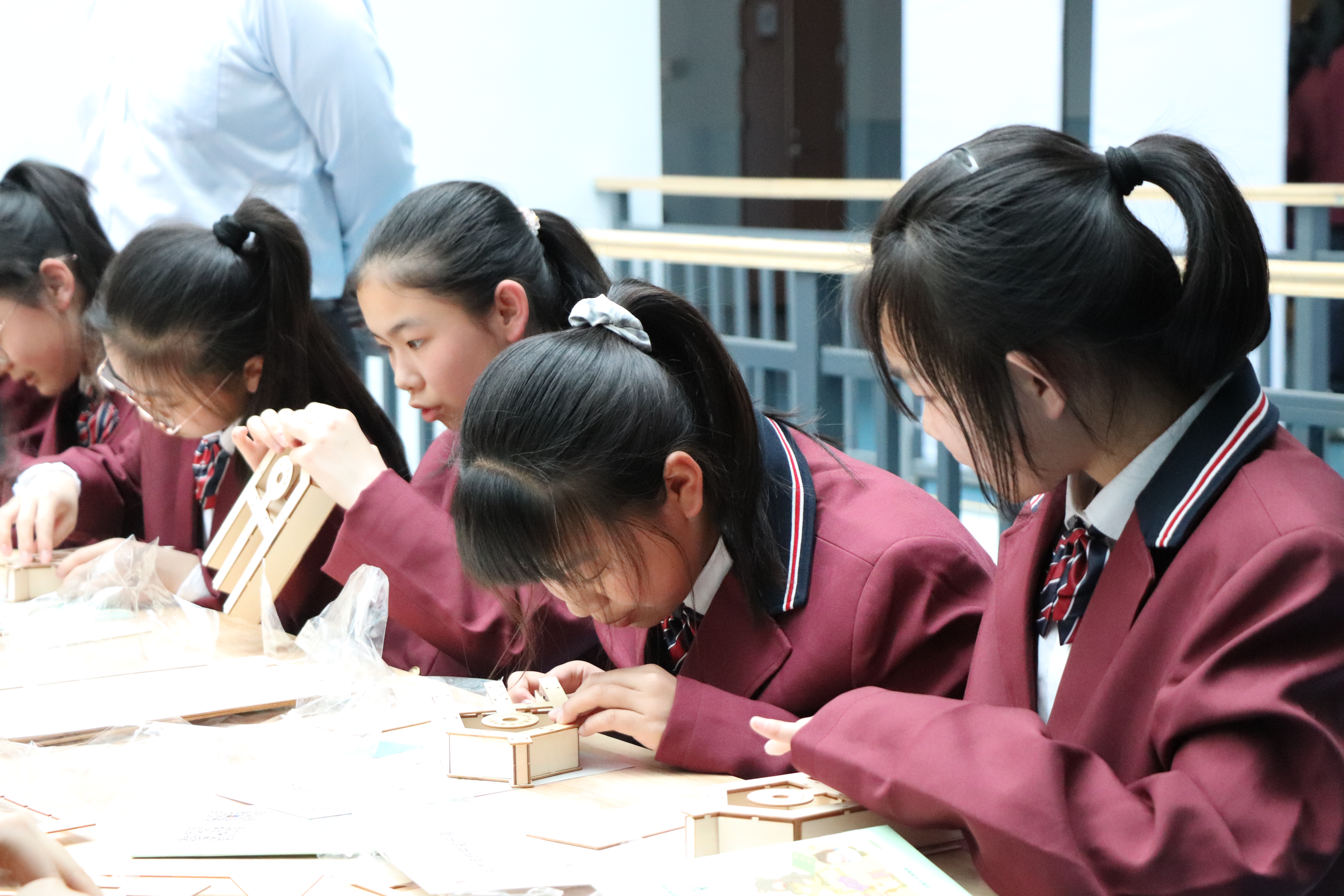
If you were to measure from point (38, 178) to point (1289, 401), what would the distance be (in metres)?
2.37

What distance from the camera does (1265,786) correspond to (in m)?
0.96

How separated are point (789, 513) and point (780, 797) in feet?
1.40

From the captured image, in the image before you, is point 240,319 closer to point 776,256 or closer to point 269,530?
point 269,530

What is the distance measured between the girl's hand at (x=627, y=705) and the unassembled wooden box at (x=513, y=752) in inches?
1.1

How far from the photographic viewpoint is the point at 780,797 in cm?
111

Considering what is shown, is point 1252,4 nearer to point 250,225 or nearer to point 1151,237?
point 250,225

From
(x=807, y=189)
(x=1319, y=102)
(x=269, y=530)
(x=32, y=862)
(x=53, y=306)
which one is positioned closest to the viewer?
(x=32, y=862)

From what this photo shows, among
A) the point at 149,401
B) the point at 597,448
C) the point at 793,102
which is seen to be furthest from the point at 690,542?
the point at 793,102

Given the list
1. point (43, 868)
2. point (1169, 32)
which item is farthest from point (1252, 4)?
point (43, 868)

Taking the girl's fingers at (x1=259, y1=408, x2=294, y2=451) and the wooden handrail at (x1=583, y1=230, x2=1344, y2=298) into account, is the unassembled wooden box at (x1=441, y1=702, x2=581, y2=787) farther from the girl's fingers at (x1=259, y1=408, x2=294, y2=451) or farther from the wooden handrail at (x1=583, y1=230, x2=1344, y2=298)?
the girl's fingers at (x1=259, y1=408, x2=294, y2=451)

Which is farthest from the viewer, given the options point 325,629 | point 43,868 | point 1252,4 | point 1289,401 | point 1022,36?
point 1022,36

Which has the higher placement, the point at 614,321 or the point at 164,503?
the point at 614,321

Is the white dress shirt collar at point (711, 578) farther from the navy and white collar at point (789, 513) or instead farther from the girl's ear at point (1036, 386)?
the girl's ear at point (1036, 386)

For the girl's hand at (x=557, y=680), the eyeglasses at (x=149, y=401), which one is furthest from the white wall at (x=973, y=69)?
the girl's hand at (x=557, y=680)
